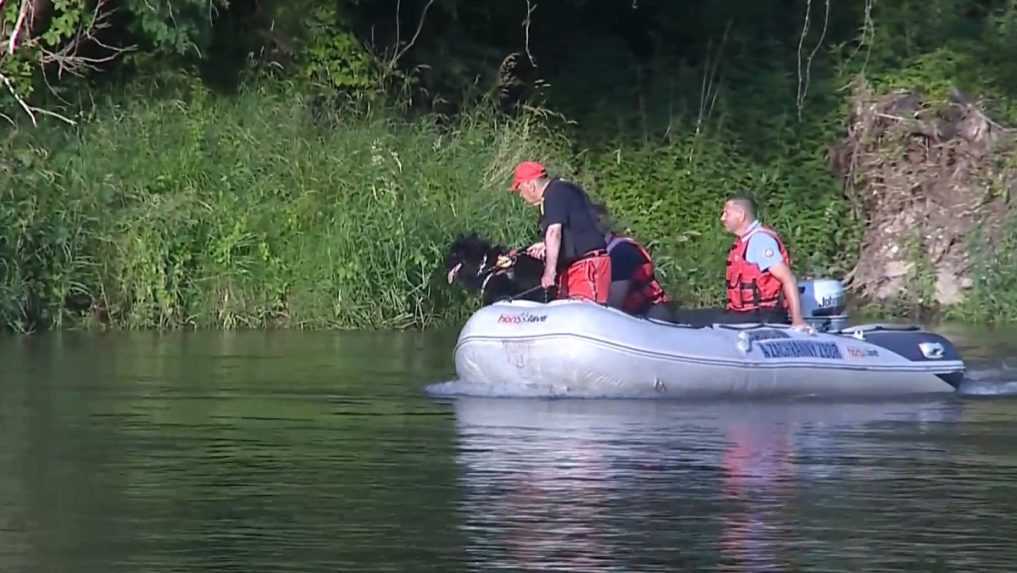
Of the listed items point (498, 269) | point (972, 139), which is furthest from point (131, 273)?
point (972, 139)

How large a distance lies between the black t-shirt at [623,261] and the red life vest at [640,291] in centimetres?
2

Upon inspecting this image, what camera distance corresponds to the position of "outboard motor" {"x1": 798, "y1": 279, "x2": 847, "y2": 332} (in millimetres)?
15570

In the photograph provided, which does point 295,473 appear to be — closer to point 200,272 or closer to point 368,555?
point 368,555

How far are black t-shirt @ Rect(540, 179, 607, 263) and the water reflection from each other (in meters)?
1.13

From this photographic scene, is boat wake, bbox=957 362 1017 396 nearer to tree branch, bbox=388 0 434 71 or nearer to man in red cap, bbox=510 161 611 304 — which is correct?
man in red cap, bbox=510 161 611 304

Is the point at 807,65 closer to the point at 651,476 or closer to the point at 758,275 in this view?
the point at 758,275

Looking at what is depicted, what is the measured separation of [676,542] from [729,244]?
16279 millimetres

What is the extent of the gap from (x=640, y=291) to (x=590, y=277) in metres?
0.49

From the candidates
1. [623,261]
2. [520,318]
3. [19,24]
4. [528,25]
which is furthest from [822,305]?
[528,25]

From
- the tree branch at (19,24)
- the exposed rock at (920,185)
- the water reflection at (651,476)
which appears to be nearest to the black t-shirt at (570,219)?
the water reflection at (651,476)

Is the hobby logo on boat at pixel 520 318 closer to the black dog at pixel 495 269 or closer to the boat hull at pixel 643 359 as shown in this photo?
the boat hull at pixel 643 359

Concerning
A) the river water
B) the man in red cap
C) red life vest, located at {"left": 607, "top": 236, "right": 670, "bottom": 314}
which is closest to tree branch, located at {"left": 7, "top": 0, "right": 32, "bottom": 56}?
the river water

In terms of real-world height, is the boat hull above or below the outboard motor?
below

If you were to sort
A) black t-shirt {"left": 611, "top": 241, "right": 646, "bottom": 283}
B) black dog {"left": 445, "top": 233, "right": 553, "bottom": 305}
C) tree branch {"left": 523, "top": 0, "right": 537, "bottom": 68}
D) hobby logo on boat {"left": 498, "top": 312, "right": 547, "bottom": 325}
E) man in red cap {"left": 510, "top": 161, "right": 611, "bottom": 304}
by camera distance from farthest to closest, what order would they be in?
tree branch {"left": 523, "top": 0, "right": 537, "bottom": 68} → black dog {"left": 445, "top": 233, "right": 553, "bottom": 305} → black t-shirt {"left": 611, "top": 241, "right": 646, "bottom": 283} → man in red cap {"left": 510, "top": 161, "right": 611, "bottom": 304} → hobby logo on boat {"left": 498, "top": 312, "right": 547, "bottom": 325}
